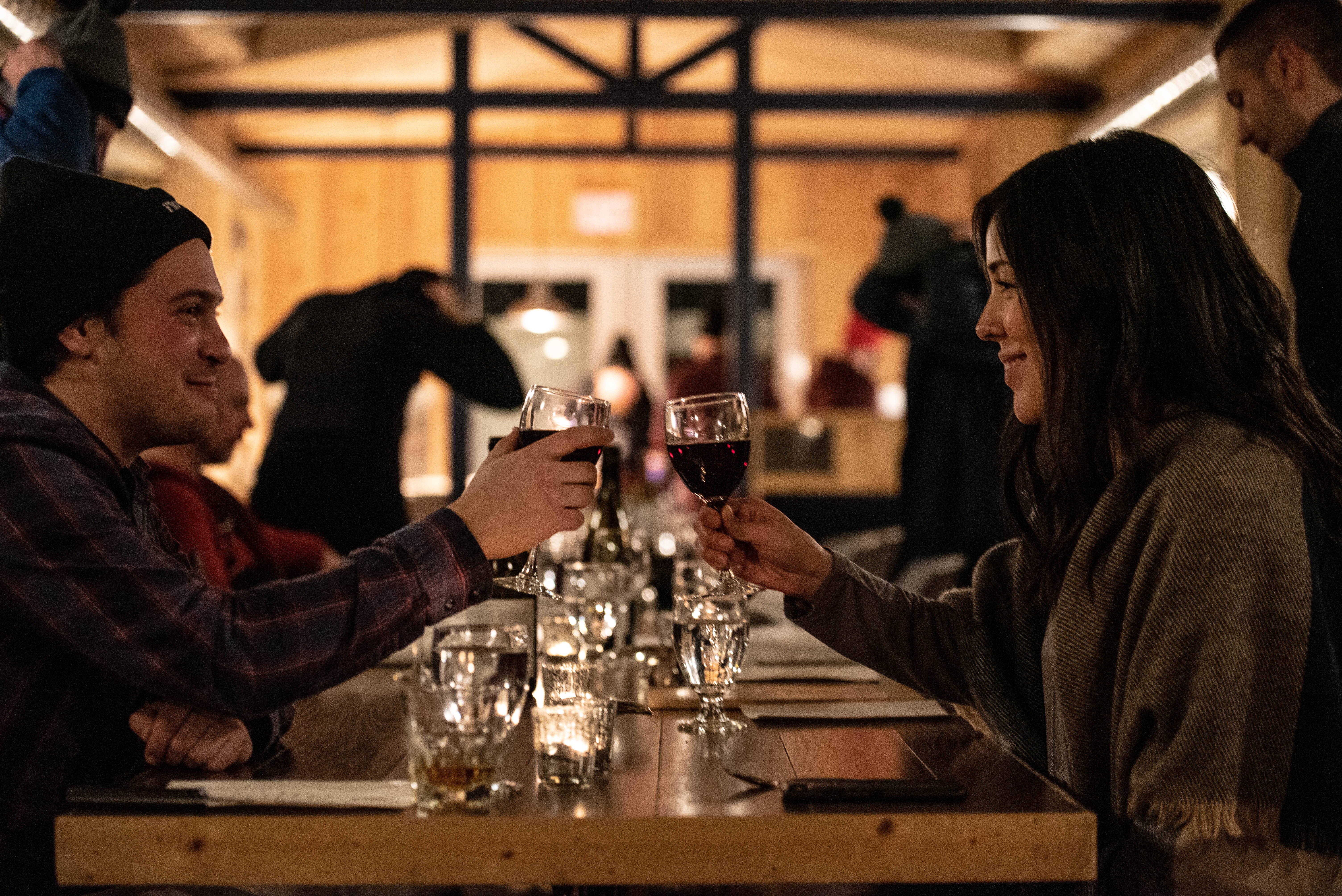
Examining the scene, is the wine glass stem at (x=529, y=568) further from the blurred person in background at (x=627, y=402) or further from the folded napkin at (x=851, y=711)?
the blurred person in background at (x=627, y=402)

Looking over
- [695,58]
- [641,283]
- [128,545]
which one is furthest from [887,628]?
[641,283]

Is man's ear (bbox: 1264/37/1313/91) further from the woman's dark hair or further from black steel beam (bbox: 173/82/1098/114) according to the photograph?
black steel beam (bbox: 173/82/1098/114)

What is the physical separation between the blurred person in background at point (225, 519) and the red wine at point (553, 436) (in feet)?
3.29

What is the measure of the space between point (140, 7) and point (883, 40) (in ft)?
12.5

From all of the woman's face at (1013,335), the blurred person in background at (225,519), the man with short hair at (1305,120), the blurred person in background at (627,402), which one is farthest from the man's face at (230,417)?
the man with short hair at (1305,120)

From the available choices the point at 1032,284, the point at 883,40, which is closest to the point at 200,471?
the point at 1032,284

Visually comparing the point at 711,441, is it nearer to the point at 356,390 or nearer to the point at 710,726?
the point at 710,726

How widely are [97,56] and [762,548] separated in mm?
1626

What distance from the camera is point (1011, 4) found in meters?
4.69

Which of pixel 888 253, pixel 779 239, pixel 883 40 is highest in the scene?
pixel 883 40

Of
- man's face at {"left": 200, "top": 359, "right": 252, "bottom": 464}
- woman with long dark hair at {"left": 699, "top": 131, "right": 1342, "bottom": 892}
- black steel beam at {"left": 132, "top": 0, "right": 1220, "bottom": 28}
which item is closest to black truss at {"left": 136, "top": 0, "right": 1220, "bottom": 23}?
black steel beam at {"left": 132, "top": 0, "right": 1220, "bottom": 28}

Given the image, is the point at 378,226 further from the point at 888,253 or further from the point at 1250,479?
the point at 1250,479

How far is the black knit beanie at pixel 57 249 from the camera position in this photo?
50.0 inches

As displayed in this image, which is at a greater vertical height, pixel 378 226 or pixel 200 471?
pixel 378 226
